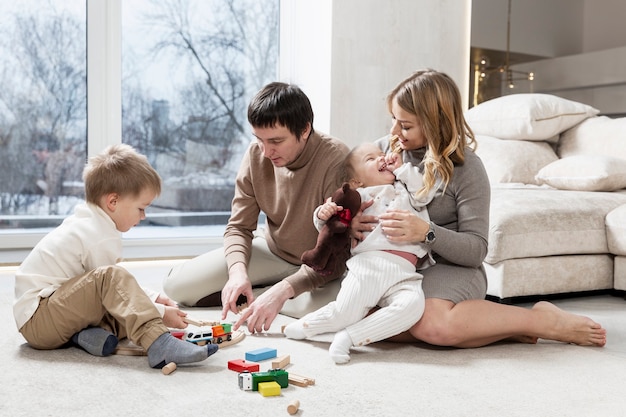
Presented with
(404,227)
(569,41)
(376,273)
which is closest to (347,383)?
(376,273)

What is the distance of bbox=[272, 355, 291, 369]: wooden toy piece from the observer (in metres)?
1.66

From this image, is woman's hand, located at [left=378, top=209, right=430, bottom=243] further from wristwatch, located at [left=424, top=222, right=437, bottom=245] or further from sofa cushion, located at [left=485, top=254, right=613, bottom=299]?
sofa cushion, located at [left=485, top=254, right=613, bottom=299]

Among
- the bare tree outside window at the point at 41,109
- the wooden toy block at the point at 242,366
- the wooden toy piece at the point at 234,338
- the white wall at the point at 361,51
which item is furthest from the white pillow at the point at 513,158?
the bare tree outside window at the point at 41,109

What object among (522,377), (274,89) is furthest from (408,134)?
(522,377)

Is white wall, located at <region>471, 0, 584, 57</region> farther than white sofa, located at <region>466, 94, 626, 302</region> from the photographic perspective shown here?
Yes

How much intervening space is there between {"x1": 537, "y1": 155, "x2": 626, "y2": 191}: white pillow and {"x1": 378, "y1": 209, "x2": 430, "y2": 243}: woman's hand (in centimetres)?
160

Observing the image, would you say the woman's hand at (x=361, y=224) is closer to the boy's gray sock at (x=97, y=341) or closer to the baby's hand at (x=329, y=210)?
the baby's hand at (x=329, y=210)

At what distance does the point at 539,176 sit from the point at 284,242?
5.11 feet

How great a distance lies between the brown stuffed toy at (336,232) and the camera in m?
1.92

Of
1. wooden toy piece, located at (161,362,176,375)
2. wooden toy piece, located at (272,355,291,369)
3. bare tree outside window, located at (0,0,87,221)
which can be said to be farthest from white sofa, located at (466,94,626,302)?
bare tree outside window, located at (0,0,87,221)

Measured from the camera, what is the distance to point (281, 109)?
6.78 ft

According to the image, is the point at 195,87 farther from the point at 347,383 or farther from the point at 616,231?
the point at 347,383

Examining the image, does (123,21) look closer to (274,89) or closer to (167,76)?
(167,76)

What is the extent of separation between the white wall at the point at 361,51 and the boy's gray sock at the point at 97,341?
2.70m
